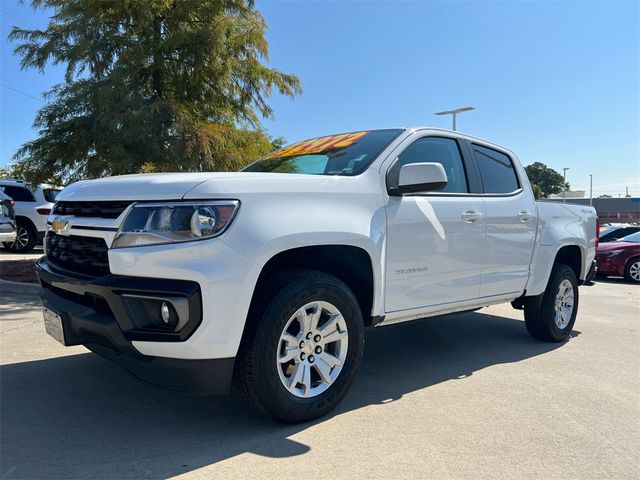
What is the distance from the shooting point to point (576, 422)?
10.9ft

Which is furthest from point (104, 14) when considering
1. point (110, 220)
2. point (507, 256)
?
point (507, 256)

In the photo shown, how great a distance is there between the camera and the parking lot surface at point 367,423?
2646mm

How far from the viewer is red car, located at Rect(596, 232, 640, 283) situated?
1184 cm

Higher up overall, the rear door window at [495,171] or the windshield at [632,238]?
the rear door window at [495,171]

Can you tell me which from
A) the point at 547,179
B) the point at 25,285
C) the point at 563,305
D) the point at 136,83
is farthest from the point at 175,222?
the point at 547,179

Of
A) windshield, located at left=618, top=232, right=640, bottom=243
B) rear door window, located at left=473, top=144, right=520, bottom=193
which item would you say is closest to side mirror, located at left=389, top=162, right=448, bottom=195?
rear door window, located at left=473, top=144, right=520, bottom=193

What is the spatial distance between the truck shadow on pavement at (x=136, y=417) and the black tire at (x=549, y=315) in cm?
43

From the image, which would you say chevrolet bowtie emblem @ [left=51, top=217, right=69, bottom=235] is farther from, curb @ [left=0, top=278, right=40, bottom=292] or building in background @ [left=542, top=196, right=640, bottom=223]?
building in background @ [left=542, top=196, right=640, bottom=223]

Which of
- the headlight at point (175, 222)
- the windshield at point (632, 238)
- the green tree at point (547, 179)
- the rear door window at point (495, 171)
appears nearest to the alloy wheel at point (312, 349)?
the headlight at point (175, 222)

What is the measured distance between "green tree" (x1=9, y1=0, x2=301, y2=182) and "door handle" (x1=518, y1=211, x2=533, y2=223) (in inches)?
201

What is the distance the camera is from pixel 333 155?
13.1 feet

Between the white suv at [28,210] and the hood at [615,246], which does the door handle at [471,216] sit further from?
the white suv at [28,210]

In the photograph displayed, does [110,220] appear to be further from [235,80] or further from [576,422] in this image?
[235,80]

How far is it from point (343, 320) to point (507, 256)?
2.05 m
